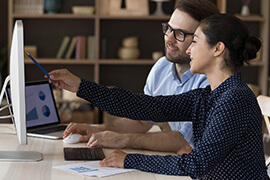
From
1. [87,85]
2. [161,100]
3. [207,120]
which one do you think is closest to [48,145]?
[87,85]

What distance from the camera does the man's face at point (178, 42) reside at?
2.36m

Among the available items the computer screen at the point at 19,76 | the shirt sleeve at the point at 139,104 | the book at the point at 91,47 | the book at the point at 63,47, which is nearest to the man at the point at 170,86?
the shirt sleeve at the point at 139,104

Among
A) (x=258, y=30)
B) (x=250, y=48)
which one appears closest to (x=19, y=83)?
(x=250, y=48)

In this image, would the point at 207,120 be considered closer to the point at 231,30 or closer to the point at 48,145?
the point at 231,30

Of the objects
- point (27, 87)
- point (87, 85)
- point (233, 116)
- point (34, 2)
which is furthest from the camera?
point (34, 2)

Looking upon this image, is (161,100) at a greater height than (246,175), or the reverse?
(161,100)

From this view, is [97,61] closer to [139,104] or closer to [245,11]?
[245,11]

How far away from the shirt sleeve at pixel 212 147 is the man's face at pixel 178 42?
2.41 ft

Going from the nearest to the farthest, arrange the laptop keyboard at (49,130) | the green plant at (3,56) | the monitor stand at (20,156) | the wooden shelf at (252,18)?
1. the monitor stand at (20,156)
2. the laptop keyboard at (49,130)
3. the wooden shelf at (252,18)
4. the green plant at (3,56)

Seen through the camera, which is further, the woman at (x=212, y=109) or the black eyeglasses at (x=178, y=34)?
the black eyeglasses at (x=178, y=34)

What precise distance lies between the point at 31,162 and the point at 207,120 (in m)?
0.64

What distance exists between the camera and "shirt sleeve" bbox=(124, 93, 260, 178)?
1.61 metres

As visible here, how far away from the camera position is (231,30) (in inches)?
70.0

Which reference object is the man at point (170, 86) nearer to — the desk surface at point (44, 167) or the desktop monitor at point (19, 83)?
the desk surface at point (44, 167)
